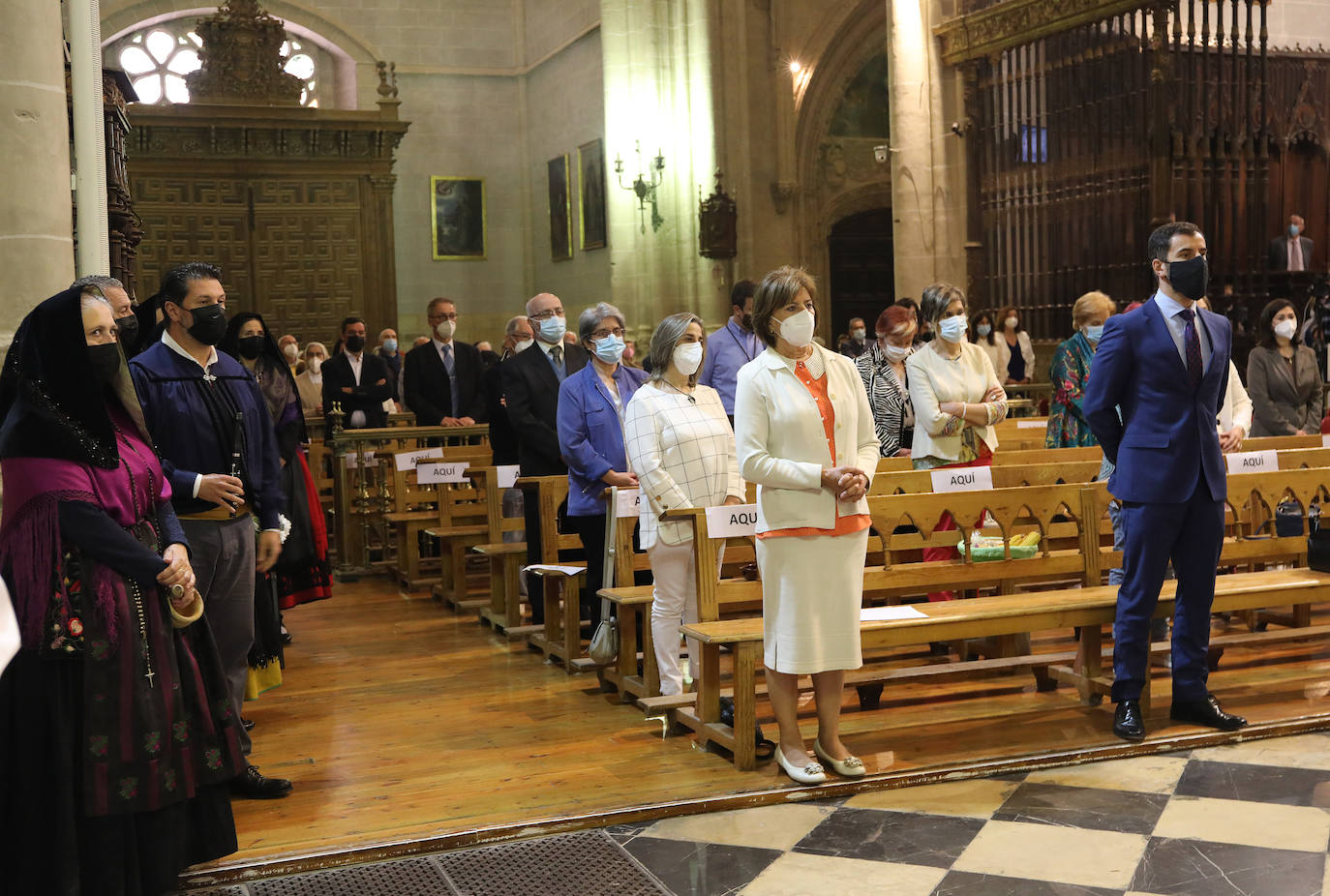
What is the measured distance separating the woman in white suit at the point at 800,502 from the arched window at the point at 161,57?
1801 centimetres

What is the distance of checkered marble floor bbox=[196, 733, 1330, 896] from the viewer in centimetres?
345

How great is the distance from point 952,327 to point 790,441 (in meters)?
1.76

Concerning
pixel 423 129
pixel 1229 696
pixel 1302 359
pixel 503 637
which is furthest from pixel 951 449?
pixel 423 129

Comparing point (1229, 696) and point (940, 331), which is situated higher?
point (940, 331)

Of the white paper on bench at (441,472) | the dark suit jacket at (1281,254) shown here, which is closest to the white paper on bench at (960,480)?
the white paper on bench at (441,472)

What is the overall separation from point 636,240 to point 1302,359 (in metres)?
10.8

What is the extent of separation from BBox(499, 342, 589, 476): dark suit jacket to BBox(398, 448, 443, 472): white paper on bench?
5.50 ft

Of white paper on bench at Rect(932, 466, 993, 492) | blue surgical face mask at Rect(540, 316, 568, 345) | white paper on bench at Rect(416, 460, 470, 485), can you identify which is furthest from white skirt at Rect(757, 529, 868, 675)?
white paper on bench at Rect(416, 460, 470, 485)

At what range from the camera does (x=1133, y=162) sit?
495 inches

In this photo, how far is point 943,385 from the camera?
5781 mm

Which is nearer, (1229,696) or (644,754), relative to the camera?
(644,754)

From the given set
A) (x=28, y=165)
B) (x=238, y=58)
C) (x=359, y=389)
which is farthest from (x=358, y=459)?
(x=238, y=58)

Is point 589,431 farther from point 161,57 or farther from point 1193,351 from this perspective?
point 161,57

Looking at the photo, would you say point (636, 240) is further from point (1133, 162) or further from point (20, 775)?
point (20, 775)
